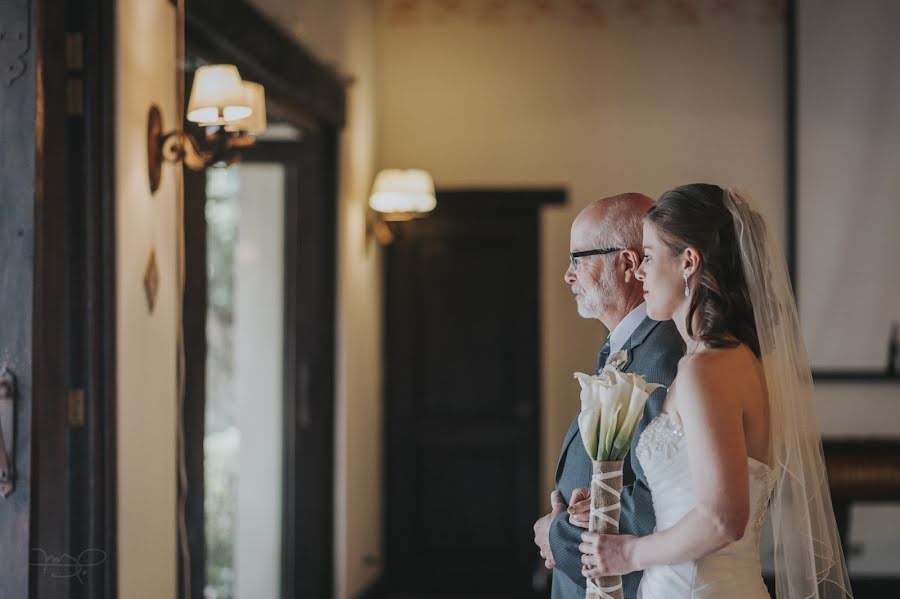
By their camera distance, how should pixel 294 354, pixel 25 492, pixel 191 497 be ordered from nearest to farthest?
Answer: pixel 25 492 → pixel 191 497 → pixel 294 354

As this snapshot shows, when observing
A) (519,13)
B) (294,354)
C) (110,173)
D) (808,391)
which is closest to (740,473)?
(808,391)

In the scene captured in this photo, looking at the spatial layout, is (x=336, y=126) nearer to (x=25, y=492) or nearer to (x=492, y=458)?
(x=492, y=458)

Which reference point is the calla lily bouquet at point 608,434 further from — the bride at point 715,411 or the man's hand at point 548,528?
the man's hand at point 548,528

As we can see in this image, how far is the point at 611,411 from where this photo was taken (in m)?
1.95

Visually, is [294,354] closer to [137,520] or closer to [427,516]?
[427,516]

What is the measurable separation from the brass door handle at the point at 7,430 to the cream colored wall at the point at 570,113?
4.02m

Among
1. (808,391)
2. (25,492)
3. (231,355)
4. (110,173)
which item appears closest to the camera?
(808,391)

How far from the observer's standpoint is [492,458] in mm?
6012

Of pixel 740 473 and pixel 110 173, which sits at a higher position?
pixel 110 173

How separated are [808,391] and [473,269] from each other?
3873 millimetres

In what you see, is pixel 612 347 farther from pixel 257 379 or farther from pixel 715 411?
pixel 257 379

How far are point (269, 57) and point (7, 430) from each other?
2011 millimetres

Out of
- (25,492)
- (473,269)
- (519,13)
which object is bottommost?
(25,492)

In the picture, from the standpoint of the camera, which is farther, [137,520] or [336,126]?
[336,126]
